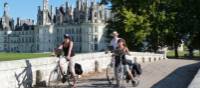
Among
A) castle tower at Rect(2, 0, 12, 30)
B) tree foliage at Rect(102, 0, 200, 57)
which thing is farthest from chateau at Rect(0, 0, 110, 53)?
tree foliage at Rect(102, 0, 200, 57)

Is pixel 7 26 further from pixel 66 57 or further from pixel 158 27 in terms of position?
pixel 66 57

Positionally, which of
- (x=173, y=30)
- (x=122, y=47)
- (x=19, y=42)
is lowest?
(x=19, y=42)

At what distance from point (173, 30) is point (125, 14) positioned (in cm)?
1341

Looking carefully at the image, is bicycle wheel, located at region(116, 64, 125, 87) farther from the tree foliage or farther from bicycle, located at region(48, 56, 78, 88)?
the tree foliage

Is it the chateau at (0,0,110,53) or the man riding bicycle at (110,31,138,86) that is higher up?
the man riding bicycle at (110,31,138,86)

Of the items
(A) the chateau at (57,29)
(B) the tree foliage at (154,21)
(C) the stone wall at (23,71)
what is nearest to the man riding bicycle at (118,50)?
(C) the stone wall at (23,71)

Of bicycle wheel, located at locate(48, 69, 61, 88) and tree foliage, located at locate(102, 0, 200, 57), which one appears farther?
tree foliage, located at locate(102, 0, 200, 57)

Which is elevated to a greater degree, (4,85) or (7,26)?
(4,85)

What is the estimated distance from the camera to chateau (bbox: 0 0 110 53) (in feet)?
531

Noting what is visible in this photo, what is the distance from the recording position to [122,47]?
1520 cm

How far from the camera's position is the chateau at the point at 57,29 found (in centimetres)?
16200

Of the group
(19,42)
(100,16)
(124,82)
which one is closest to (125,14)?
(124,82)

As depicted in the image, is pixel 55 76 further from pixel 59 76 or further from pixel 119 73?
pixel 119 73

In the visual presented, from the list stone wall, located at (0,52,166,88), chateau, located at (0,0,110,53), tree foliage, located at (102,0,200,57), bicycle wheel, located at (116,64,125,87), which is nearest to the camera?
stone wall, located at (0,52,166,88)
